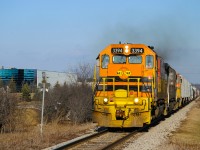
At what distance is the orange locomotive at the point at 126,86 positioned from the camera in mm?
15891

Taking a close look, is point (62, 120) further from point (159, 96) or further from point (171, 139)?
point (171, 139)

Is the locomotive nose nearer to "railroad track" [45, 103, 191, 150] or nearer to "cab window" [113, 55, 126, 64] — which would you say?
"cab window" [113, 55, 126, 64]

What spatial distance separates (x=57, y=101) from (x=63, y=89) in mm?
2710

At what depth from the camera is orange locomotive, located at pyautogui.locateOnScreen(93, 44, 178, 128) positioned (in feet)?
52.1

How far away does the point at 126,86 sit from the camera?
1716 centimetres

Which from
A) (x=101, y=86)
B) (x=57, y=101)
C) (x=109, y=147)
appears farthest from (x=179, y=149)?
(x=57, y=101)

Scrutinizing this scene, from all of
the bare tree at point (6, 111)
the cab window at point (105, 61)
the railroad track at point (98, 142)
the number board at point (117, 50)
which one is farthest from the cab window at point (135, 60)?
the bare tree at point (6, 111)

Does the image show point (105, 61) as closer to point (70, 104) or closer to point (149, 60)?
point (149, 60)

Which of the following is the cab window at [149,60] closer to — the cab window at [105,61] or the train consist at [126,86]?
the train consist at [126,86]

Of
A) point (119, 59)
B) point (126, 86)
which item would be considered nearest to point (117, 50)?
point (119, 59)

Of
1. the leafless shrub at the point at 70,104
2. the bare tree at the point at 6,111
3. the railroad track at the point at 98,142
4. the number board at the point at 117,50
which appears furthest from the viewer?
the leafless shrub at the point at 70,104

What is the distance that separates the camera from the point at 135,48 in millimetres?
17531

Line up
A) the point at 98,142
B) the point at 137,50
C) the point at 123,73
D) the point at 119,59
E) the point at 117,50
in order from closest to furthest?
the point at 98,142 < the point at 123,73 < the point at 137,50 < the point at 117,50 < the point at 119,59

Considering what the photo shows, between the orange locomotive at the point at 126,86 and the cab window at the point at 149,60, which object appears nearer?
the orange locomotive at the point at 126,86
